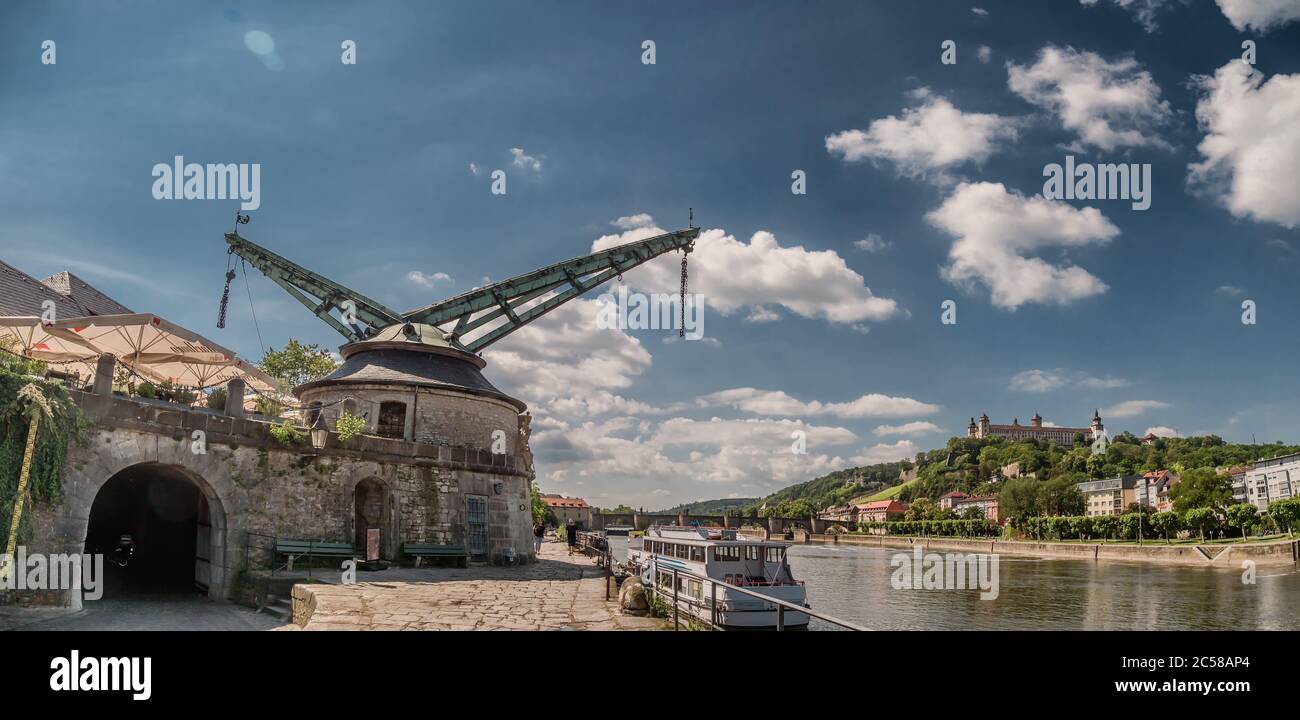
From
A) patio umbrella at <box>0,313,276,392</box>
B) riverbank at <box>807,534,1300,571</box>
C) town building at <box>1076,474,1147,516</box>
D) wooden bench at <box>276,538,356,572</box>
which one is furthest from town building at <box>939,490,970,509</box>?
patio umbrella at <box>0,313,276,392</box>

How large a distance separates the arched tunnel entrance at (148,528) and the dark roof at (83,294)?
42.3ft

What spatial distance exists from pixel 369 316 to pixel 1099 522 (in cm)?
8497

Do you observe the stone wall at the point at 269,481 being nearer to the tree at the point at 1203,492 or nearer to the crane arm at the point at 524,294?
the crane arm at the point at 524,294

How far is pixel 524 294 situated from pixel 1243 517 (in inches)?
2806

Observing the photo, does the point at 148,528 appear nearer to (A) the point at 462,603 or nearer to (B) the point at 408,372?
(B) the point at 408,372

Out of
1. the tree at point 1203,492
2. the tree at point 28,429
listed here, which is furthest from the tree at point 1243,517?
the tree at point 28,429

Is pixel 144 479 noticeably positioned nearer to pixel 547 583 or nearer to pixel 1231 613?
pixel 547 583

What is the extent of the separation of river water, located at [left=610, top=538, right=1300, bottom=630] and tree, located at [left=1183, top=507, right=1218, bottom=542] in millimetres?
20341

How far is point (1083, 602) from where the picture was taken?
34250mm

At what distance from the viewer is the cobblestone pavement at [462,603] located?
1188cm

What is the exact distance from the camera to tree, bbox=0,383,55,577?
43.0 feet

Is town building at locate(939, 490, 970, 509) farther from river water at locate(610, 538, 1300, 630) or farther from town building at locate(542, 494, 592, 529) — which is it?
river water at locate(610, 538, 1300, 630)
